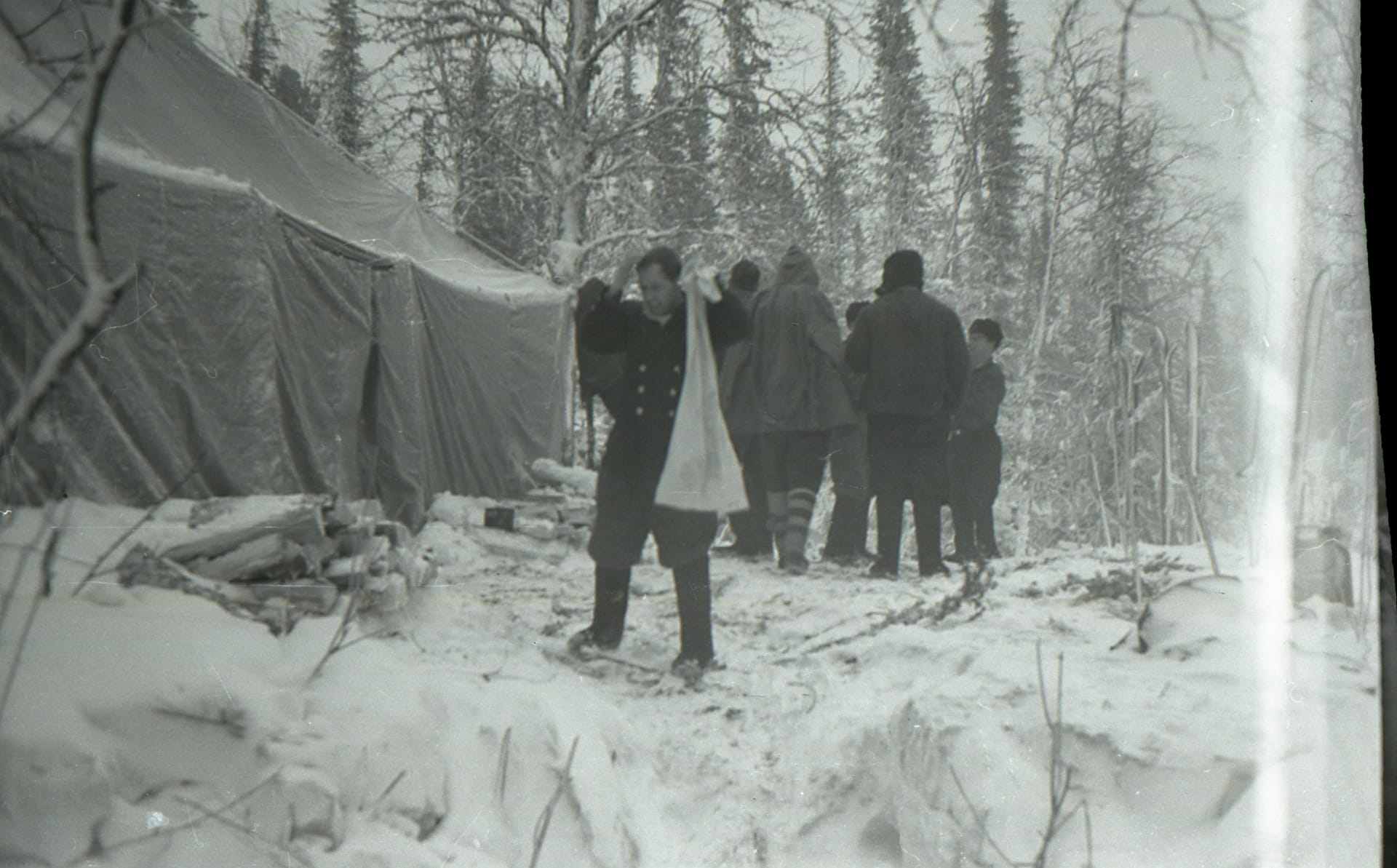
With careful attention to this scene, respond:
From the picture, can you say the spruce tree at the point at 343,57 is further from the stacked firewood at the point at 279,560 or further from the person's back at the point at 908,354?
the person's back at the point at 908,354

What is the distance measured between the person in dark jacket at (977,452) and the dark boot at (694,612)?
49 centimetres

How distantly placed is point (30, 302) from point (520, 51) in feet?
2.99

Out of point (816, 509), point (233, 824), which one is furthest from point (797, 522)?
point (233, 824)

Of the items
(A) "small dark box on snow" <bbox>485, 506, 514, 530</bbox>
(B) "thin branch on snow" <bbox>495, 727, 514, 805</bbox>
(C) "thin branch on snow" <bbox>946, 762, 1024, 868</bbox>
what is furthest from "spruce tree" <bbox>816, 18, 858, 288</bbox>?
(B) "thin branch on snow" <bbox>495, 727, 514, 805</bbox>

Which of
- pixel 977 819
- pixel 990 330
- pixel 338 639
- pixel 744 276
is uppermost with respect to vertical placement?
pixel 744 276

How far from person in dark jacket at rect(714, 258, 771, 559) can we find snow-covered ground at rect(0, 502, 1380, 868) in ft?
0.73

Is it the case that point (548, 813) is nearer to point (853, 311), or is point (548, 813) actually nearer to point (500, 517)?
point (500, 517)

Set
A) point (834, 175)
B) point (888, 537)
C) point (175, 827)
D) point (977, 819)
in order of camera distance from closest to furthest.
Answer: point (175, 827), point (977, 819), point (834, 175), point (888, 537)

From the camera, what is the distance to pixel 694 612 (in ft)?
5.52

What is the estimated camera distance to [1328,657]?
4.81ft

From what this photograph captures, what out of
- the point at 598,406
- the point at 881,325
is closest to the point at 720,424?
the point at 598,406

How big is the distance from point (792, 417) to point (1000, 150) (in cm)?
64

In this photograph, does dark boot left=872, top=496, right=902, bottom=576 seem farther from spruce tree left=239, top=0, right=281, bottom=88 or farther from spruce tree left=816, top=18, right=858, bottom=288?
spruce tree left=239, top=0, right=281, bottom=88

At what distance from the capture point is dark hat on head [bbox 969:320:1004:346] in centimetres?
156
